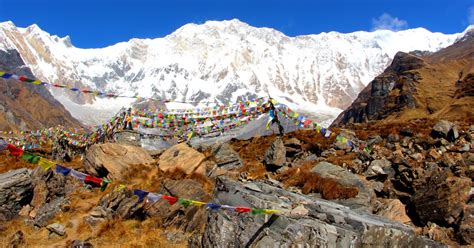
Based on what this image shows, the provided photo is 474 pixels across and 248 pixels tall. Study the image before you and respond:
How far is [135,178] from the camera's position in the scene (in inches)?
784

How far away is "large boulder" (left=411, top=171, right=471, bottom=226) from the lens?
41.3ft

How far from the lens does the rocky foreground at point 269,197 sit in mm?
9930

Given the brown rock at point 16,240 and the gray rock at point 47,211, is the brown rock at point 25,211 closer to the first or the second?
the gray rock at point 47,211

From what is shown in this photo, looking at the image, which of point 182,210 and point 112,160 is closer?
point 182,210

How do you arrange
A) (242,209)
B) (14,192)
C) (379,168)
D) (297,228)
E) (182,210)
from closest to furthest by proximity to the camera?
1. (297,228)
2. (242,209)
3. (182,210)
4. (14,192)
5. (379,168)

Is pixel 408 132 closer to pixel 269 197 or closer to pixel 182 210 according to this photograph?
pixel 182 210

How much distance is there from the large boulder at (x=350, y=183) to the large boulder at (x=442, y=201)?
1.61 m

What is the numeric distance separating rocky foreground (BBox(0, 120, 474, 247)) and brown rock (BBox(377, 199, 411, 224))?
1.5 inches

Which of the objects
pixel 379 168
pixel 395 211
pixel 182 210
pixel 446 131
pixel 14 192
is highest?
Result: pixel 446 131

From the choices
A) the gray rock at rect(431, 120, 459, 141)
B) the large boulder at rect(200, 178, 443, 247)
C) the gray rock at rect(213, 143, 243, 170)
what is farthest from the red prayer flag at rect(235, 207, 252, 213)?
the gray rock at rect(431, 120, 459, 141)

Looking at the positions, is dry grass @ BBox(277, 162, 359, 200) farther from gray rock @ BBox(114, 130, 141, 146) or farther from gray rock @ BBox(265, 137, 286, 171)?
gray rock @ BBox(114, 130, 141, 146)

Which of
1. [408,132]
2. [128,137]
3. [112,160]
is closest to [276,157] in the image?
[112,160]

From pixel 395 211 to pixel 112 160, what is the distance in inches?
545

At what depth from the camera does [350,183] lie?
51.8 ft
